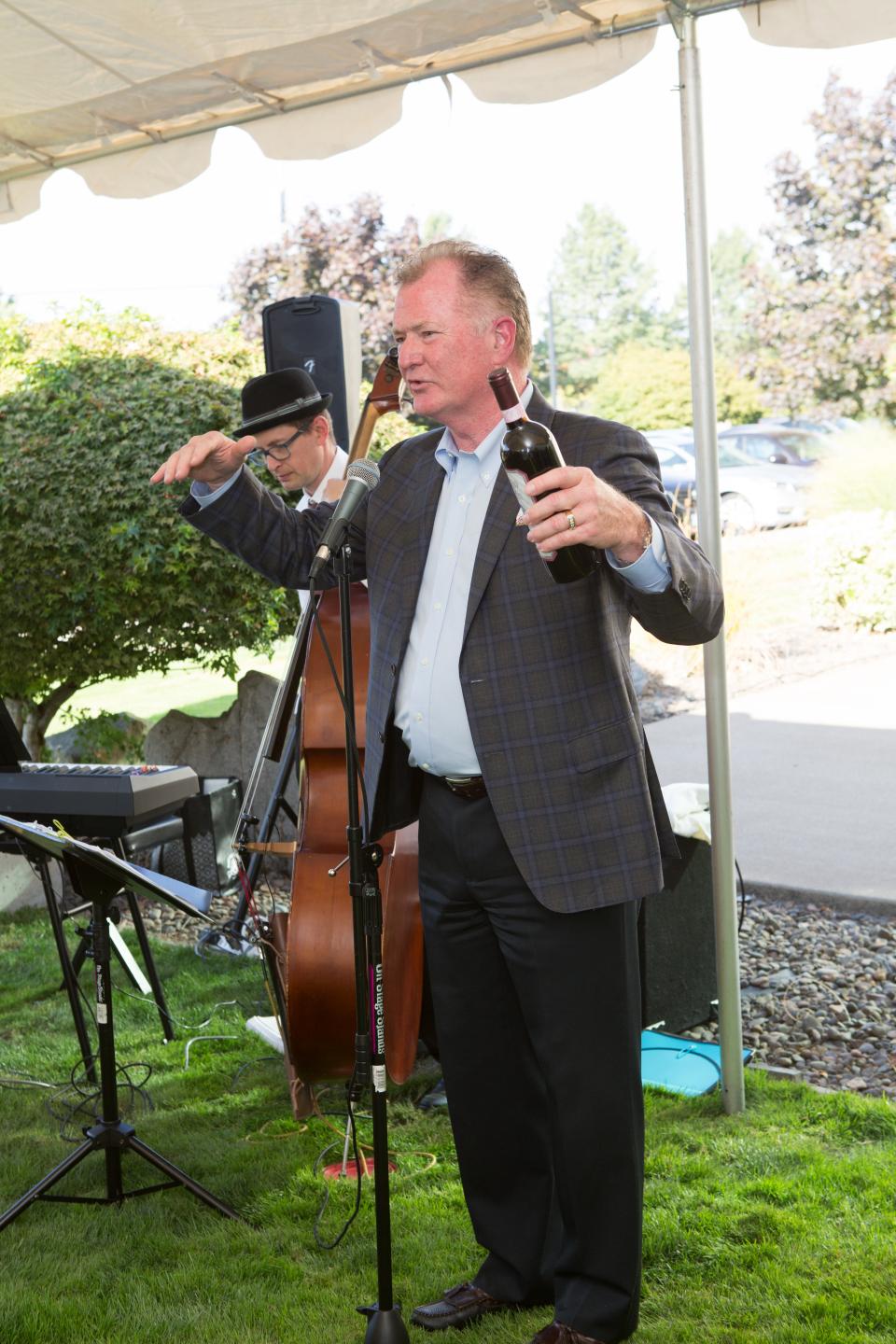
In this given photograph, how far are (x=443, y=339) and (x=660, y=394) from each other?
2868 centimetres

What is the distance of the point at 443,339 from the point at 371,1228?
188 cm

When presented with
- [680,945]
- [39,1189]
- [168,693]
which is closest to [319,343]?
[680,945]

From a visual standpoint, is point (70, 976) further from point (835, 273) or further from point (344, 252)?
point (344, 252)

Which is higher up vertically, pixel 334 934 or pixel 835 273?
pixel 835 273

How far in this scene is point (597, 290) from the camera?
4425 centimetres

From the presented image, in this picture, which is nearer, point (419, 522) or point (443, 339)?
point (443, 339)

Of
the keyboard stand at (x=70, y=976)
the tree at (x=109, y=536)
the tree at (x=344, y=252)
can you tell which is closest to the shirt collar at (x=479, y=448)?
the keyboard stand at (x=70, y=976)

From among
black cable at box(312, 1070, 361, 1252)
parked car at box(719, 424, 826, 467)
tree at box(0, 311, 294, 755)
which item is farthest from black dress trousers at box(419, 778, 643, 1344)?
parked car at box(719, 424, 826, 467)

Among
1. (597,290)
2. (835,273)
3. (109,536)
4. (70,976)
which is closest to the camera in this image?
(70,976)

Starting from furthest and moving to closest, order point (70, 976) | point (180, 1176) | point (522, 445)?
point (70, 976)
point (180, 1176)
point (522, 445)

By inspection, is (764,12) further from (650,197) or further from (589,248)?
(589,248)

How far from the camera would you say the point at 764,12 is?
114 inches

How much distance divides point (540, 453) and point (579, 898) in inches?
31.4

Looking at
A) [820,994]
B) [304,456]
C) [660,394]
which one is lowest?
[820,994]
